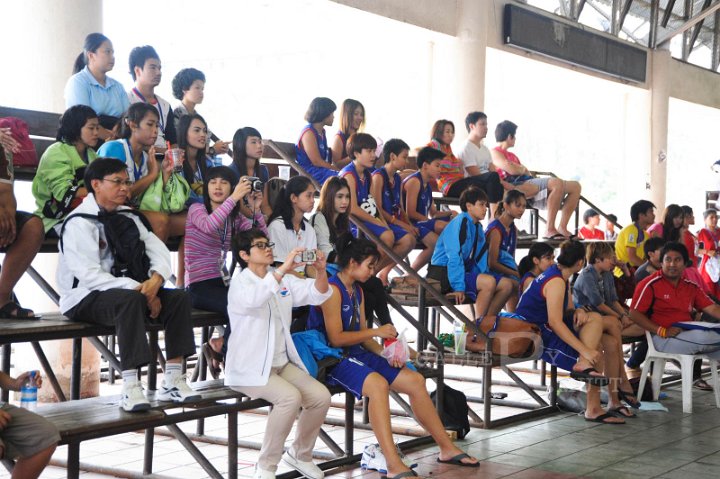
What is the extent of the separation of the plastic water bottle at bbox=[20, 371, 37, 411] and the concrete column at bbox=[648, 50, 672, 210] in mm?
13242

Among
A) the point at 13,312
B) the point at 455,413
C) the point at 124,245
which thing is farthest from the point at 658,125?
the point at 13,312

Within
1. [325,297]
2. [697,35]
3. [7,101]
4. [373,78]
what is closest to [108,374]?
[7,101]

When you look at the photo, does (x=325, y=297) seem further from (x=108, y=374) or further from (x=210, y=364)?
(x=108, y=374)

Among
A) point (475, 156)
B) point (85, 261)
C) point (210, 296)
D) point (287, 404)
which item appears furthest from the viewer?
point (475, 156)

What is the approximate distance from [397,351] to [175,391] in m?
1.42

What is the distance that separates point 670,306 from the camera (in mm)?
7562

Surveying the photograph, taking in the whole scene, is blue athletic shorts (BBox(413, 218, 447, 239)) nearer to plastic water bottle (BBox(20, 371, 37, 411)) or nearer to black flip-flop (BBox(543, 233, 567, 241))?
black flip-flop (BBox(543, 233, 567, 241))

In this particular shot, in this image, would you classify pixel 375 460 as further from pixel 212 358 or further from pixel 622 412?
pixel 622 412

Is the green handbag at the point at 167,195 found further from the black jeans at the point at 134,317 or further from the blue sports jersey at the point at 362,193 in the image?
the blue sports jersey at the point at 362,193

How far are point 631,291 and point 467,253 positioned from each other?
2333mm

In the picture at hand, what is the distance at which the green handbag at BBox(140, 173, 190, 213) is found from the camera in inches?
202

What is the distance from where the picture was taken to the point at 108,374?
8352 millimetres

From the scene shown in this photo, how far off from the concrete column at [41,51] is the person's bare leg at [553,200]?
15.4 feet

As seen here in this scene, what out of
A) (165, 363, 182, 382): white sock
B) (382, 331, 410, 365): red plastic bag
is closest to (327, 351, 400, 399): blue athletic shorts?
(382, 331, 410, 365): red plastic bag
